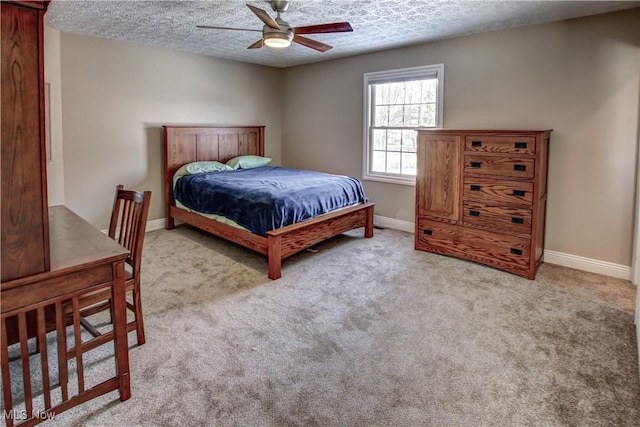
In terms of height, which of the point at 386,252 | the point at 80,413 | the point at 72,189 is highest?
the point at 72,189

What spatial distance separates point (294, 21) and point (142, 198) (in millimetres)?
2349

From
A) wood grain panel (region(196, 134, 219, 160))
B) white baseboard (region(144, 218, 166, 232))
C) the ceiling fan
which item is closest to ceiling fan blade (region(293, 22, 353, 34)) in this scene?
the ceiling fan

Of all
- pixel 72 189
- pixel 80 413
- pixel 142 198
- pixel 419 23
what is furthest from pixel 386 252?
pixel 72 189

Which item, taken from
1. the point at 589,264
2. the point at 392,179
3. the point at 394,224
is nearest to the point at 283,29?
the point at 392,179

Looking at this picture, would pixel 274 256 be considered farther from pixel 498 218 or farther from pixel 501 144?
pixel 501 144

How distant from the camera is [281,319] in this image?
9.16ft

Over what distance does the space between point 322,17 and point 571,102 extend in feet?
8.02

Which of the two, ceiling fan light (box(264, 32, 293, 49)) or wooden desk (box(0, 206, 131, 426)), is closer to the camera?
wooden desk (box(0, 206, 131, 426))

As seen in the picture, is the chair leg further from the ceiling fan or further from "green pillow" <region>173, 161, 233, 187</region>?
"green pillow" <region>173, 161, 233, 187</region>

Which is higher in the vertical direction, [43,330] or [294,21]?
[294,21]

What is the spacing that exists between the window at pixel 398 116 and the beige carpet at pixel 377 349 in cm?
177

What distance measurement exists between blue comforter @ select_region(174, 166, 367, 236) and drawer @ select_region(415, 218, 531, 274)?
93 centimetres

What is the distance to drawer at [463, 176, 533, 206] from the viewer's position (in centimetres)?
353

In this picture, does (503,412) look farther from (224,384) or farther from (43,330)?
(43,330)
